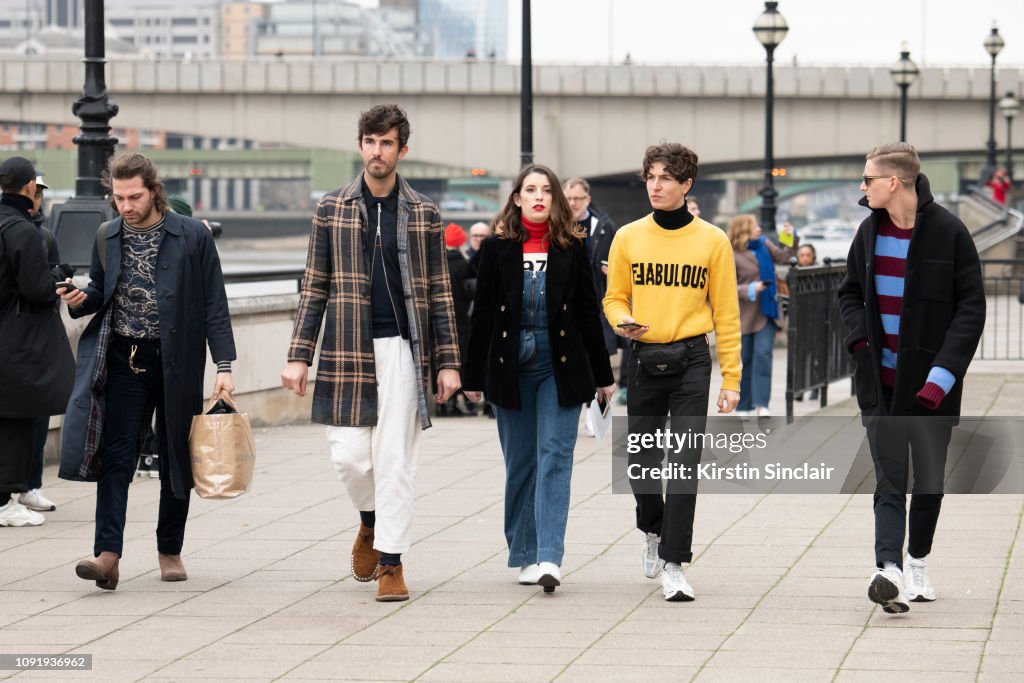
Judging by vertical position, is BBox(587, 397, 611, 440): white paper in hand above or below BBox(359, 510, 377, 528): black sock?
above

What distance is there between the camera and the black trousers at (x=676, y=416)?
7.07 m

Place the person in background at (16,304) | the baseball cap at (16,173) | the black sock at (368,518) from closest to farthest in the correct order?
the black sock at (368,518) < the person in background at (16,304) < the baseball cap at (16,173)

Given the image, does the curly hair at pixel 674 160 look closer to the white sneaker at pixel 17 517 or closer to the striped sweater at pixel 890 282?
the striped sweater at pixel 890 282

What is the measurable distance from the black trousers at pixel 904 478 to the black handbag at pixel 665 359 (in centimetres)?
79

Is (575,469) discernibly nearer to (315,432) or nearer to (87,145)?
(315,432)

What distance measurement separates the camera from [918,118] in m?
53.3

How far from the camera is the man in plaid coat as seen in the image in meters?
7.03

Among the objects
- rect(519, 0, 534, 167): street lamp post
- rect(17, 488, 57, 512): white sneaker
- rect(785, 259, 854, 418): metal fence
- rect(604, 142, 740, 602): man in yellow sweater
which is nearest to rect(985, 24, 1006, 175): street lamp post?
rect(519, 0, 534, 167): street lamp post

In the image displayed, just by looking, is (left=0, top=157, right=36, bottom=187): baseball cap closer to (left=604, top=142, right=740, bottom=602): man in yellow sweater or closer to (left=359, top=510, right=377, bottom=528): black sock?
(left=359, top=510, right=377, bottom=528): black sock

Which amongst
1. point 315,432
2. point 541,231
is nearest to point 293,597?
point 541,231

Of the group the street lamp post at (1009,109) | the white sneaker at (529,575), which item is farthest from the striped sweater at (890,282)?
the street lamp post at (1009,109)

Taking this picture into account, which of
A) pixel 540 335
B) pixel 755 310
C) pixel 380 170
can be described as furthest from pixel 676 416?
pixel 755 310

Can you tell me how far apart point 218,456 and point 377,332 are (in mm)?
884

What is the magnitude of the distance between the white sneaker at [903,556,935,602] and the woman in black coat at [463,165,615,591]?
1.38 meters
